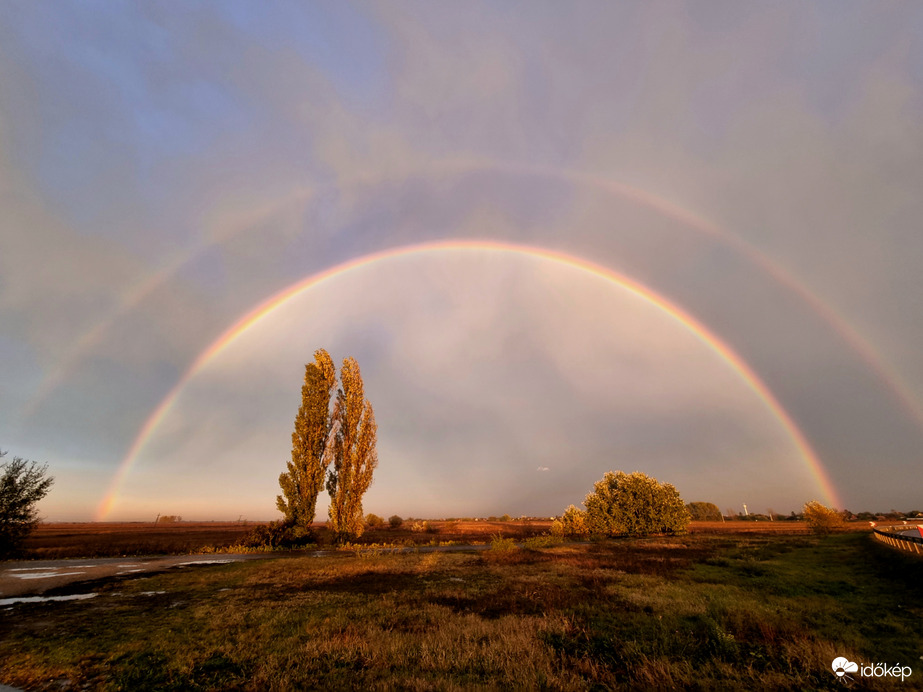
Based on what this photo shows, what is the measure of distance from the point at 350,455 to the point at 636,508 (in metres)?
40.4

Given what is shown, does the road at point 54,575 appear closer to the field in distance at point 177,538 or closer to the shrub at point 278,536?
the field in distance at point 177,538

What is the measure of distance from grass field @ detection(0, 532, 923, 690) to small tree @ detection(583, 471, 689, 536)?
37031 mm

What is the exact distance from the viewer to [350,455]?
46.0 meters

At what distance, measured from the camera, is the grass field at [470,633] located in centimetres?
756

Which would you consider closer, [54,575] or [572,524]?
[54,575]

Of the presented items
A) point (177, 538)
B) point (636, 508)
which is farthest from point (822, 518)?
point (177, 538)

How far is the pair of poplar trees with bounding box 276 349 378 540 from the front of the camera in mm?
41781

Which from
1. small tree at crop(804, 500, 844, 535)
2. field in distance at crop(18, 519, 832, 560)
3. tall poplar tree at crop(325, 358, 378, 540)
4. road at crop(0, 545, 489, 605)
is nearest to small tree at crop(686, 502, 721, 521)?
field in distance at crop(18, 519, 832, 560)

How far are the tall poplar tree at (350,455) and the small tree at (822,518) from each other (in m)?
70.1

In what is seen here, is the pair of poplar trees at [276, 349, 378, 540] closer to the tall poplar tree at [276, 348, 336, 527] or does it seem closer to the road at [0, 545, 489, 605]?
the tall poplar tree at [276, 348, 336, 527]

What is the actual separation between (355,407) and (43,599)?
3399cm

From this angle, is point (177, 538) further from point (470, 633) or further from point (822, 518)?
point (822, 518)

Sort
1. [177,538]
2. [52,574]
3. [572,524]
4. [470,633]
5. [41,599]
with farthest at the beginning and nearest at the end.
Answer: [572,524]
[177,538]
[52,574]
[41,599]
[470,633]

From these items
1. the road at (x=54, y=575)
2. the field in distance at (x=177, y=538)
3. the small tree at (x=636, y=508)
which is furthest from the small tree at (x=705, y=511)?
the road at (x=54, y=575)
